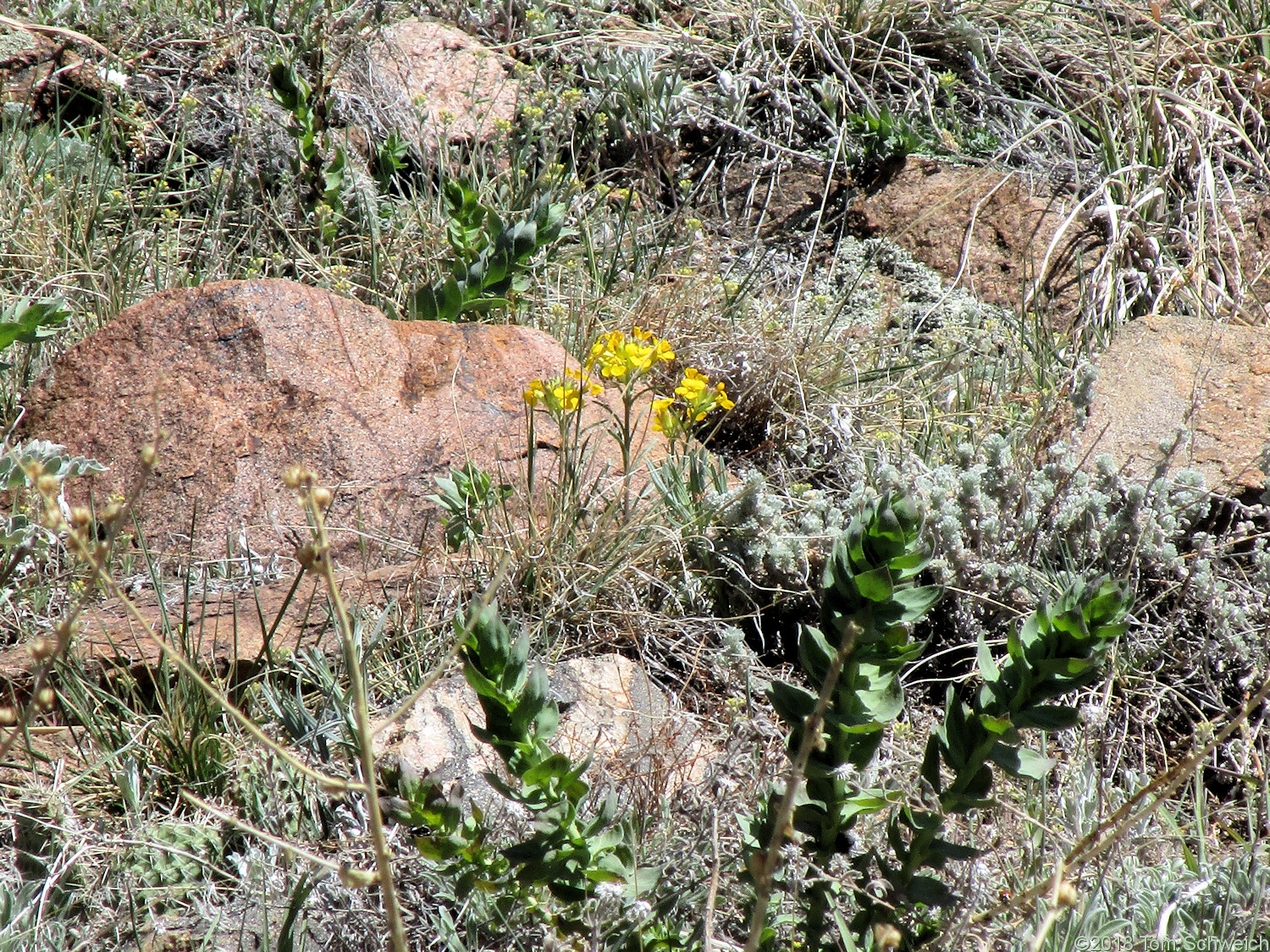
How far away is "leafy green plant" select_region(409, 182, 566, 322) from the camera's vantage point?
3.33 m

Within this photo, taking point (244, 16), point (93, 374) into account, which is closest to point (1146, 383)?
point (93, 374)

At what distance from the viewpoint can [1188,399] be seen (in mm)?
3074

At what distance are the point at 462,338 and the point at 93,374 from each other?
1015mm

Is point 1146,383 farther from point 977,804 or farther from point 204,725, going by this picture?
point 204,725

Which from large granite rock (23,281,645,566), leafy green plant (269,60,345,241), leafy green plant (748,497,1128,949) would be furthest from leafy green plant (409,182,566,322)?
leafy green plant (748,497,1128,949)

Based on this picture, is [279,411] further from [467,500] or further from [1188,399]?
[1188,399]

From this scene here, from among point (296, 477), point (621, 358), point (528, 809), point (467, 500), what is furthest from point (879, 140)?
point (296, 477)

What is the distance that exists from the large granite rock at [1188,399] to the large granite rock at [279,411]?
1.50 metres

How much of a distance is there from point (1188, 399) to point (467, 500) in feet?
7.12

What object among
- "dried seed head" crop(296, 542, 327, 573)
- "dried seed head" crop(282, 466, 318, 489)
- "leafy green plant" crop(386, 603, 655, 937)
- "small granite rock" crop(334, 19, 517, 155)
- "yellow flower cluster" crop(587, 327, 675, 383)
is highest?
"dried seed head" crop(282, 466, 318, 489)

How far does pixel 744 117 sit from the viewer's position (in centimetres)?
462

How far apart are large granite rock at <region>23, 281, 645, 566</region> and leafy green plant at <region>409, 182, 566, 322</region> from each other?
1.23 feet

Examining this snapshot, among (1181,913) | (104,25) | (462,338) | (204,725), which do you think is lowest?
(204,725)

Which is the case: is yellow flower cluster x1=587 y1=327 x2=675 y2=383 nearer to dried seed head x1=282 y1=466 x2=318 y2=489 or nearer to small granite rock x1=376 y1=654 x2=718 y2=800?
small granite rock x1=376 y1=654 x2=718 y2=800
